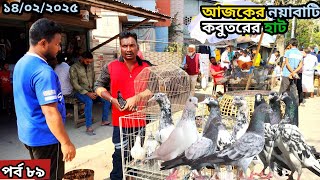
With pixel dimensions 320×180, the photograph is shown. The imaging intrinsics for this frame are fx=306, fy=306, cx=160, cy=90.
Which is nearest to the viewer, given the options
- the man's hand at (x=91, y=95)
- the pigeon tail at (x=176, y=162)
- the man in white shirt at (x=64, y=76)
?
the pigeon tail at (x=176, y=162)

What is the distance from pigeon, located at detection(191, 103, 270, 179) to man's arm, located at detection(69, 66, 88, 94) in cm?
424

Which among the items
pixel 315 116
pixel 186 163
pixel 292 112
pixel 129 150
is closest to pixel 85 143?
pixel 129 150

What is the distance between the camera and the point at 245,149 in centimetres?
186

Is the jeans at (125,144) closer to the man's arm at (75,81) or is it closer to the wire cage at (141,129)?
the wire cage at (141,129)

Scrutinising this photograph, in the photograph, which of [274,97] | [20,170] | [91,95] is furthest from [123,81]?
[91,95]

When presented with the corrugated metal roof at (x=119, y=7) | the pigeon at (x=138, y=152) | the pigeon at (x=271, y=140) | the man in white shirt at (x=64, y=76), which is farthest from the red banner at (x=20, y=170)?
the man in white shirt at (x=64, y=76)

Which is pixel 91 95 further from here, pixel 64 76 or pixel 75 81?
pixel 64 76

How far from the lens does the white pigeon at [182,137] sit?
6.64ft

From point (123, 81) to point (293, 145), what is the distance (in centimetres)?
165

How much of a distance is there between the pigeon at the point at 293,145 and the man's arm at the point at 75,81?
4381 mm

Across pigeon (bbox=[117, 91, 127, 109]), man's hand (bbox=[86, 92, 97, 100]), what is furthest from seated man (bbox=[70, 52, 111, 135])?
pigeon (bbox=[117, 91, 127, 109])

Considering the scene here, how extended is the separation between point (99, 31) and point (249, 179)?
10582 mm

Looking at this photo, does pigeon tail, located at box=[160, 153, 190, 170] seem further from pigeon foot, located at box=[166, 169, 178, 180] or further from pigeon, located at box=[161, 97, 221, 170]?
pigeon foot, located at box=[166, 169, 178, 180]

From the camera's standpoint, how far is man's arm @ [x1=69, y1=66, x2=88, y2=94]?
5781 mm
